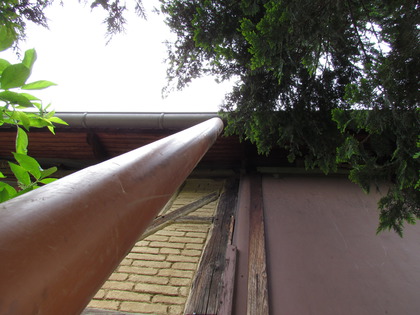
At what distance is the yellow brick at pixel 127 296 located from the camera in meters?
2.22

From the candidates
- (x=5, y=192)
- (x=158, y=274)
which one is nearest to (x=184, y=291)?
(x=158, y=274)

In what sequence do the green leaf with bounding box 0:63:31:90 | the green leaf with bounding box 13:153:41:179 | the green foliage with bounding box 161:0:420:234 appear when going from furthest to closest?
the green foliage with bounding box 161:0:420:234 < the green leaf with bounding box 13:153:41:179 < the green leaf with bounding box 0:63:31:90

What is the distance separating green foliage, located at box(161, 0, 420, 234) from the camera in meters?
1.90

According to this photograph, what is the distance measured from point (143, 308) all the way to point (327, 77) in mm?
2697

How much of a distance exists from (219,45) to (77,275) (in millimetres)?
2824

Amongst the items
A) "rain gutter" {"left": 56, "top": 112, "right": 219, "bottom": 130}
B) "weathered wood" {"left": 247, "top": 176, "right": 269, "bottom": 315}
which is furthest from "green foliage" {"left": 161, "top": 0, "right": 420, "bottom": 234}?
"weathered wood" {"left": 247, "top": 176, "right": 269, "bottom": 315}

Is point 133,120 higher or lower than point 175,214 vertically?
higher

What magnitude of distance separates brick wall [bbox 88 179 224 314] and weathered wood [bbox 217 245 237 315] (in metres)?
0.30

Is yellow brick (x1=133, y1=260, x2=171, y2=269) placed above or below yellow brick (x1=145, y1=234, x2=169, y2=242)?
below

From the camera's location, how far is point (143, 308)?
6.97 ft

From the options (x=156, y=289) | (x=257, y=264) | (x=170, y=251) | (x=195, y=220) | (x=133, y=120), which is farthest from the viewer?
(x=133, y=120)

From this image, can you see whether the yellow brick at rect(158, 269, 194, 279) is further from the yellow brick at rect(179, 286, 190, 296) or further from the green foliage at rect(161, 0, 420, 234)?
the green foliage at rect(161, 0, 420, 234)

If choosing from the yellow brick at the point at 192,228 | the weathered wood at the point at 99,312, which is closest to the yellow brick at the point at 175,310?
the weathered wood at the point at 99,312

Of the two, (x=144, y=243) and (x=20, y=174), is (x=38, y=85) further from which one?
(x=144, y=243)
